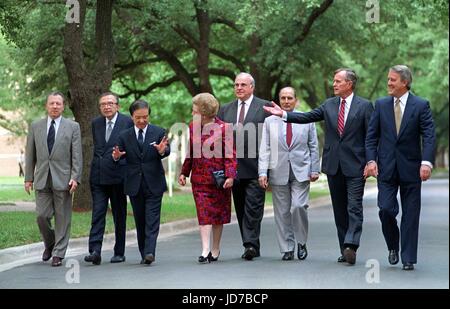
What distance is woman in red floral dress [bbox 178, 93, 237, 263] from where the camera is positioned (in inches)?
445

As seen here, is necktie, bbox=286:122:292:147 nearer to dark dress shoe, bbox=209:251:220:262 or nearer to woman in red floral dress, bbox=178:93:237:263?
woman in red floral dress, bbox=178:93:237:263

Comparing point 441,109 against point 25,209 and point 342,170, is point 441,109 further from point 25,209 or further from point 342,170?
point 342,170

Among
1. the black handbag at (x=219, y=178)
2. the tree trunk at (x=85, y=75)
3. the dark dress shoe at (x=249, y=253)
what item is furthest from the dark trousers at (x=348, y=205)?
the tree trunk at (x=85, y=75)

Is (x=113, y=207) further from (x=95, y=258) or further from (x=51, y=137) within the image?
(x=51, y=137)

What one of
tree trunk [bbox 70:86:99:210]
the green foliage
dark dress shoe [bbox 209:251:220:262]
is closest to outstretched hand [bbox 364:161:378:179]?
dark dress shoe [bbox 209:251:220:262]

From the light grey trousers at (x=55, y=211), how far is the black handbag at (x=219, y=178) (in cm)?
180

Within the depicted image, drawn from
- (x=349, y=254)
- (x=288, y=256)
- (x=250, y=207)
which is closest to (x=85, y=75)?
(x=250, y=207)

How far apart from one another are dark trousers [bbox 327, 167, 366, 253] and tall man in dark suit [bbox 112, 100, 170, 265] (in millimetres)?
2001

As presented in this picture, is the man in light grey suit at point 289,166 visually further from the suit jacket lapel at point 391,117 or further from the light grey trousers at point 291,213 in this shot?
the suit jacket lapel at point 391,117

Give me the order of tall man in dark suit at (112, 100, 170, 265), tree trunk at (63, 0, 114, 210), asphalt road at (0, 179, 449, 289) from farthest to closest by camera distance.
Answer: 1. tree trunk at (63, 0, 114, 210)
2. tall man in dark suit at (112, 100, 170, 265)
3. asphalt road at (0, 179, 449, 289)

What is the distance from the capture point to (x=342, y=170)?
11234 mm

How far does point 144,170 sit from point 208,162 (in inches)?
29.5

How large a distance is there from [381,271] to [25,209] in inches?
416

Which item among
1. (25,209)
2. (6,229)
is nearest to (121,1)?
(25,209)
